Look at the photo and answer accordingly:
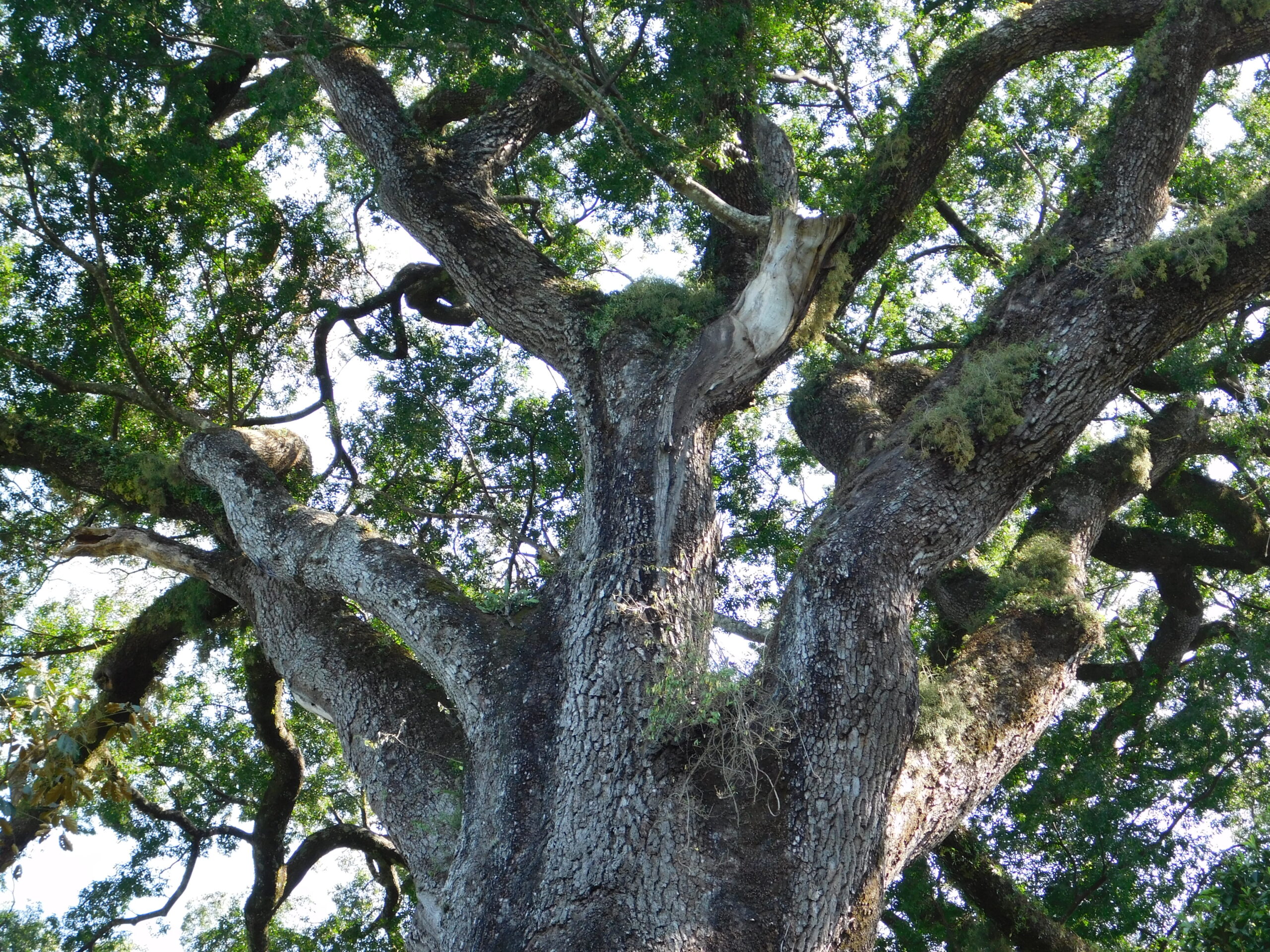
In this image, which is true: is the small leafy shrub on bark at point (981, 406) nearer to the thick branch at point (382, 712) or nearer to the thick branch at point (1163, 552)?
the thick branch at point (382, 712)

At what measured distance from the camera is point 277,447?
8.18 m

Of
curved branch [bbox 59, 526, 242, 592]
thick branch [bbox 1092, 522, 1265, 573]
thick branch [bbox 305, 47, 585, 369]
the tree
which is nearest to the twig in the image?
the tree

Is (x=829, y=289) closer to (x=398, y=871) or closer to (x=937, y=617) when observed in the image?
(x=937, y=617)

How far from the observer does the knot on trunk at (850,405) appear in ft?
23.8

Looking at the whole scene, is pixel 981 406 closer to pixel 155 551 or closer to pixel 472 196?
pixel 472 196

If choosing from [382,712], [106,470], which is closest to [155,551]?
[106,470]

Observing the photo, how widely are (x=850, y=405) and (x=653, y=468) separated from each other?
2.31 meters

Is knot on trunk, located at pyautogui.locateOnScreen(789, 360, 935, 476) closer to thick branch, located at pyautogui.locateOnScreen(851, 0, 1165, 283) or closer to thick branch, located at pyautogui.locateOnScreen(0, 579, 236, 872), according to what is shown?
thick branch, located at pyautogui.locateOnScreen(851, 0, 1165, 283)

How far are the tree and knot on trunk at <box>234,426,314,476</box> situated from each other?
0.18ft

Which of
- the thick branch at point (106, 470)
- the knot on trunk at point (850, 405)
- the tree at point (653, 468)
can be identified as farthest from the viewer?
the thick branch at point (106, 470)

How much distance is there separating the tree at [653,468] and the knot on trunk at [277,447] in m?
0.06

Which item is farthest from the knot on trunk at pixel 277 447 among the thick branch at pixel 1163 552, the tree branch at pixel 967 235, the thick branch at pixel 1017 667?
the thick branch at pixel 1163 552

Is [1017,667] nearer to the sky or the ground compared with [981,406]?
nearer to the ground

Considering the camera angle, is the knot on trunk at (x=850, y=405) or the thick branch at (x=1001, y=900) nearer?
the knot on trunk at (x=850, y=405)
